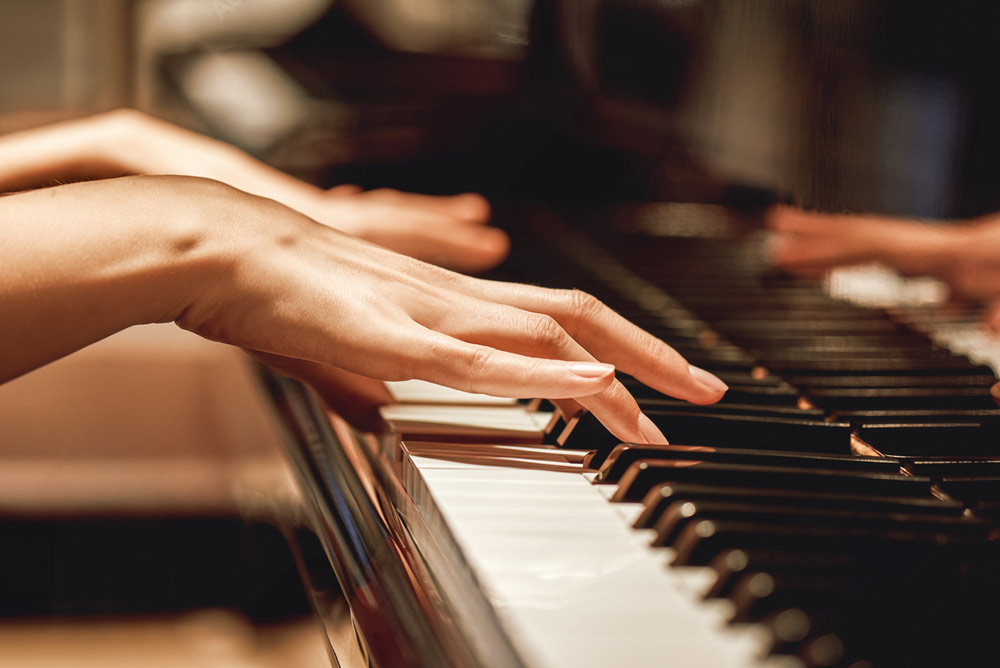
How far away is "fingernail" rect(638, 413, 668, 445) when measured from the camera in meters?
0.75

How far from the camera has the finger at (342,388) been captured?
35.1 inches

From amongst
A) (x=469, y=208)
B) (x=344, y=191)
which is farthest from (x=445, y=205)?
(x=344, y=191)

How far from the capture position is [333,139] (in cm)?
186

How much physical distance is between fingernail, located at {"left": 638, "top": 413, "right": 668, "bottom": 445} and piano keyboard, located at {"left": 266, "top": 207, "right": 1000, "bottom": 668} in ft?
0.08

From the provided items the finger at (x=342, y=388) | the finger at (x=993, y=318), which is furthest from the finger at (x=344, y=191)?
the finger at (x=993, y=318)

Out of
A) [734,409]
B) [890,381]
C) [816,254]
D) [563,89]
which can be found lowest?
[734,409]

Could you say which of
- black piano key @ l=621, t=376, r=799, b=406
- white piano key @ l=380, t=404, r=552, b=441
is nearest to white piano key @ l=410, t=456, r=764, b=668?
white piano key @ l=380, t=404, r=552, b=441

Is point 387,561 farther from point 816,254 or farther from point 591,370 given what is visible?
point 816,254

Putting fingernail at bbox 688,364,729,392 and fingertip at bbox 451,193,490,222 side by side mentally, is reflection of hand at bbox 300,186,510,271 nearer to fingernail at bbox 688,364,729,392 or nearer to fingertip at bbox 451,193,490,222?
fingertip at bbox 451,193,490,222

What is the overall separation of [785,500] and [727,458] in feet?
0.26

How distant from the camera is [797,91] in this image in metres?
1.30

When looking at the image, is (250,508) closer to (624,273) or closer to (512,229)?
(512,229)

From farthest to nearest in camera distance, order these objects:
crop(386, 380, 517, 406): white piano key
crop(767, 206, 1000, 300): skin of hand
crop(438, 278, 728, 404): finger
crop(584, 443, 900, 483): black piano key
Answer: crop(767, 206, 1000, 300): skin of hand
crop(386, 380, 517, 406): white piano key
crop(438, 278, 728, 404): finger
crop(584, 443, 900, 483): black piano key

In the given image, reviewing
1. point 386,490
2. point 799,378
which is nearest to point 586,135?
point 799,378
